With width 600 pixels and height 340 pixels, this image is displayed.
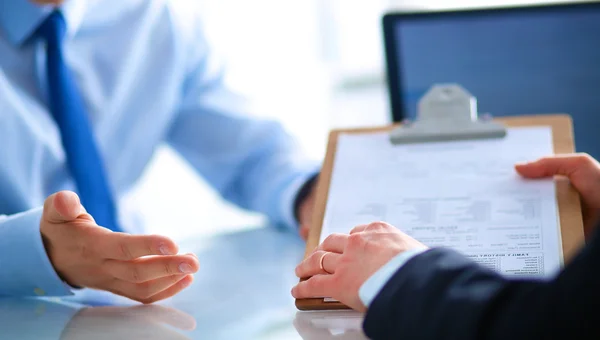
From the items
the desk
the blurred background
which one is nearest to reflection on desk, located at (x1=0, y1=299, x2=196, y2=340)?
the desk

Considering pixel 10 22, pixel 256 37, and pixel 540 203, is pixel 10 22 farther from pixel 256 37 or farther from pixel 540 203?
pixel 256 37

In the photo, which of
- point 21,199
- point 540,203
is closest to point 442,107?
point 540,203

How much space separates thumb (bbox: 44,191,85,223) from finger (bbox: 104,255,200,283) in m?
0.06

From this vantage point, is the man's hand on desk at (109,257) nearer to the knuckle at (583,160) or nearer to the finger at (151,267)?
the finger at (151,267)

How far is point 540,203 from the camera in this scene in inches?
28.0

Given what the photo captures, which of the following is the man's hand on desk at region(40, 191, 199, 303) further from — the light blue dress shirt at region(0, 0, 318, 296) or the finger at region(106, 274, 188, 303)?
the light blue dress shirt at region(0, 0, 318, 296)

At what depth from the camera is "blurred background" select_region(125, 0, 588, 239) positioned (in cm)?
257

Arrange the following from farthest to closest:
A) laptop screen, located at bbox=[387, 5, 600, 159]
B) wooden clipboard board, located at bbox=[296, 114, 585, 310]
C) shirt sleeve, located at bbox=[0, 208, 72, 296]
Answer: laptop screen, located at bbox=[387, 5, 600, 159], shirt sleeve, located at bbox=[0, 208, 72, 296], wooden clipboard board, located at bbox=[296, 114, 585, 310]

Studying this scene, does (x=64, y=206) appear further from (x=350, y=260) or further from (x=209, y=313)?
(x=350, y=260)

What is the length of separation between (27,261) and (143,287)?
0.43 feet

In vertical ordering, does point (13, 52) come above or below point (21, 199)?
above

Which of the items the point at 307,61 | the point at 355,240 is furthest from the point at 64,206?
the point at 307,61

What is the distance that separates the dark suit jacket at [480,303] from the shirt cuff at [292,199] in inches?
22.1

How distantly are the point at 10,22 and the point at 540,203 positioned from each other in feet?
2.29
